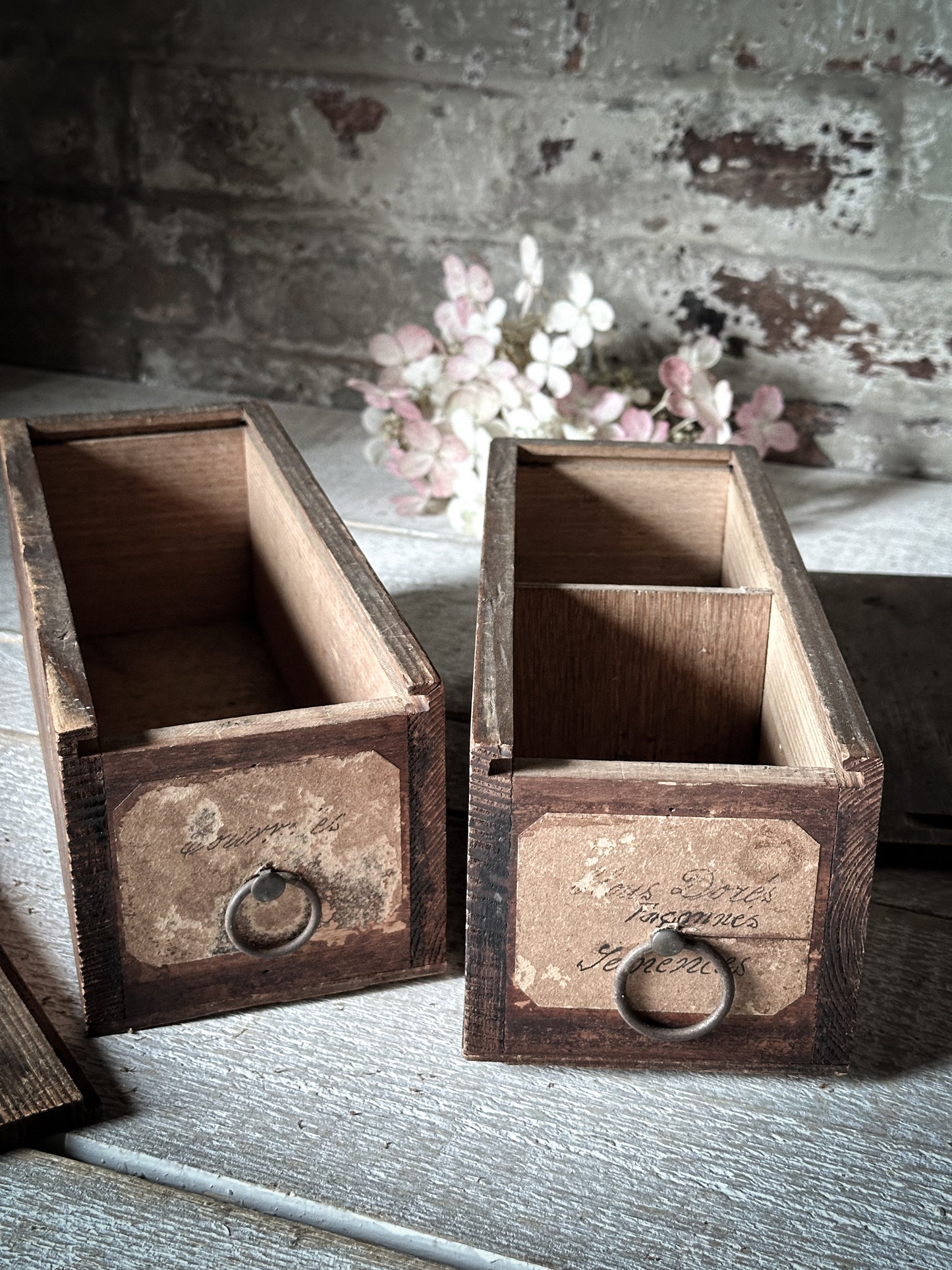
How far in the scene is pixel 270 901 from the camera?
2.72 feet

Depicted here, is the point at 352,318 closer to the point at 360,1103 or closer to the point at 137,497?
the point at 137,497

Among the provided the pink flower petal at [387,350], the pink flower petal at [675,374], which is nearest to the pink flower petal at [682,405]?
the pink flower petal at [675,374]

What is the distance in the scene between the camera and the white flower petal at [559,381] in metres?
1.47

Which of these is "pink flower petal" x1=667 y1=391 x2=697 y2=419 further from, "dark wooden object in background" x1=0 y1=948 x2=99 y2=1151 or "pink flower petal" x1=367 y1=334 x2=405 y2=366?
"dark wooden object in background" x1=0 y1=948 x2=99 y2=1151

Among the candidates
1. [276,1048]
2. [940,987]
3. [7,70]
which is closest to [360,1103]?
[276,1048]

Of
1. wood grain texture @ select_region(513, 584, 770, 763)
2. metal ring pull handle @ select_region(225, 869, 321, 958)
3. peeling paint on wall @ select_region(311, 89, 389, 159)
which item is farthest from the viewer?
peeling paint on wall @ select_region(311, 89, 389, 159)

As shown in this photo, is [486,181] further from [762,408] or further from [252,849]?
[252,849]

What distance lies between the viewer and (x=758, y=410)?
5.32 ft

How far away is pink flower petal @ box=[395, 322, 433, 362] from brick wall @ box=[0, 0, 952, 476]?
1.06 feet

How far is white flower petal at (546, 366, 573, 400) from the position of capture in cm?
147

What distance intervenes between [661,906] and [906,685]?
50 centimetres

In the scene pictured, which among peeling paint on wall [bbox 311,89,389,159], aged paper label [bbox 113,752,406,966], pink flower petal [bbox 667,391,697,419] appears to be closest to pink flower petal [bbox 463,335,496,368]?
pink flower petal [bbox 667,391,697,419]

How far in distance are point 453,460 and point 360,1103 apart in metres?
0.87

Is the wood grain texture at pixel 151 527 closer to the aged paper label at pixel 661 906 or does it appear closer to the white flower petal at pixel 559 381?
the white flower petal at pixel 559 381
